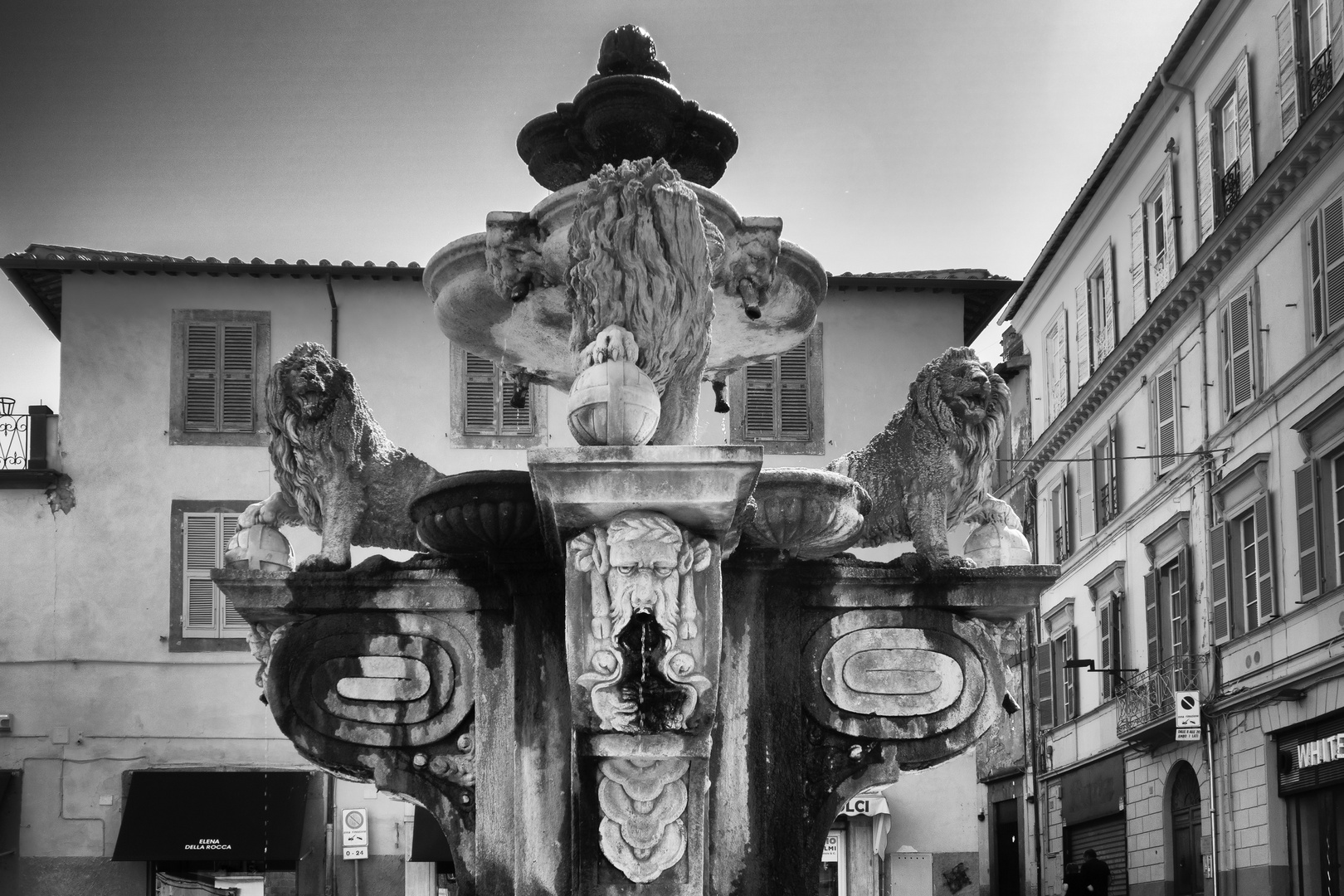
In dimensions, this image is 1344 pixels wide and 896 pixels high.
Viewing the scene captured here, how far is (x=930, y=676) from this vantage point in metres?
6.50

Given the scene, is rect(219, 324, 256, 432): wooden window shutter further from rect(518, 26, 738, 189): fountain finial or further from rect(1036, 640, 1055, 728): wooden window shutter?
rect(518, 26, 738, 189): fountain finial

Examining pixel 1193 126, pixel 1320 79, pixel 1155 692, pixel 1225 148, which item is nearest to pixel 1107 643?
pixel 1155 692

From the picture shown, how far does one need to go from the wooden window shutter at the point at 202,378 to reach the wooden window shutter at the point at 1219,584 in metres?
14.8

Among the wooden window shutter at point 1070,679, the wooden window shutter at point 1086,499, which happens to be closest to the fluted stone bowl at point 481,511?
the wooden window shutter at point 1086,499

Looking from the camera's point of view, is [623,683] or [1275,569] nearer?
[623,683]

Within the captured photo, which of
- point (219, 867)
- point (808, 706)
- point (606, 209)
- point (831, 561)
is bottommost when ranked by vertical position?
point (219, 867)

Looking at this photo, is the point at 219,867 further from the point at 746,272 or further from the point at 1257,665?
the point at 746,272

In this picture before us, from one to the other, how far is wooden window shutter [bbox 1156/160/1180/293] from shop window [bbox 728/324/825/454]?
583 cm

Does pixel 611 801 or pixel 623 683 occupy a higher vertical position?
pixel 623 683

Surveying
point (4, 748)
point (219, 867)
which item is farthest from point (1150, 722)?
point (4, 748)

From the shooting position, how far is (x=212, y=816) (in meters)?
24.0

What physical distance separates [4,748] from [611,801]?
72.4 feet

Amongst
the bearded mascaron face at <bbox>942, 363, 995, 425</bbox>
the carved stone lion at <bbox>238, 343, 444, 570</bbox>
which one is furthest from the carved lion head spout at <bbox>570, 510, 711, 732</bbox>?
the bearded mascaron face at <bbox>942, 363, 995, 425</bbox>

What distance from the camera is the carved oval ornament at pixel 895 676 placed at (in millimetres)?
6441
